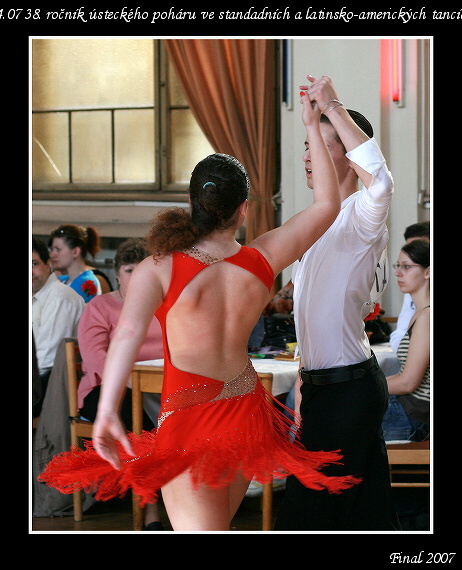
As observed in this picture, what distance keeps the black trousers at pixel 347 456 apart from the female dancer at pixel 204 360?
0.75ft

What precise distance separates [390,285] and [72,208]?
10.1ft

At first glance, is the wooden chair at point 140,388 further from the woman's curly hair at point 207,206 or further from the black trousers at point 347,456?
the woman's curly hair at point 207,206

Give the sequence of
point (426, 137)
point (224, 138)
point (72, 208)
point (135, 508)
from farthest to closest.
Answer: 1. point (72, 208)
2. point (224, 138)
3. point (426, 137)
4. point (135, 508)

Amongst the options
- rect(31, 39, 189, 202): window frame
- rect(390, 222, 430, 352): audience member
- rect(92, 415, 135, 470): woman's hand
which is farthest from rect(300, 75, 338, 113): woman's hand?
rect(31, 39, 189, 202): window frame

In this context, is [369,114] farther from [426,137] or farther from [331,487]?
[331,487]

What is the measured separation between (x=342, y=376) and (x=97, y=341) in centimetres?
204

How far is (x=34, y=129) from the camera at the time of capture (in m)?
7.84

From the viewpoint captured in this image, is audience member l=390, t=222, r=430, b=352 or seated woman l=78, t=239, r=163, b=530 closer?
seated woman l=78, t=239, r=163, b=530

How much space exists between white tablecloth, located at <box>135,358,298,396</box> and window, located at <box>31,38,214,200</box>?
3.52 m

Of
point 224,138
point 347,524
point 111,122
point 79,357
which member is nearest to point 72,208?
point 111,122

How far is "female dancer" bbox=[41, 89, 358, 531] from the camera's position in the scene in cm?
187

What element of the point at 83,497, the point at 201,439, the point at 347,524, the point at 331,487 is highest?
the point at 201,439

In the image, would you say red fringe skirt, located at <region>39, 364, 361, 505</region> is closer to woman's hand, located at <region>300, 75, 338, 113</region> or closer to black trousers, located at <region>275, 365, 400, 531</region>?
black trousers, located at <region>275, 365, 400, 531</region>

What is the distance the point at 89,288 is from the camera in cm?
553
